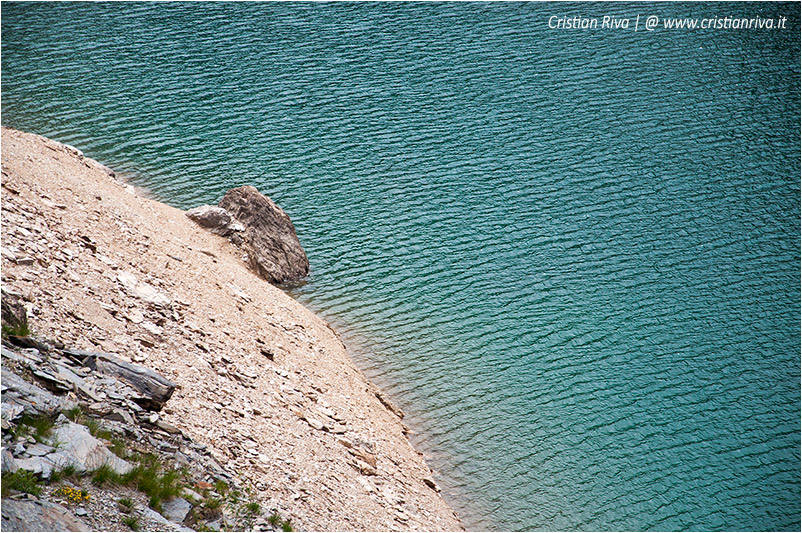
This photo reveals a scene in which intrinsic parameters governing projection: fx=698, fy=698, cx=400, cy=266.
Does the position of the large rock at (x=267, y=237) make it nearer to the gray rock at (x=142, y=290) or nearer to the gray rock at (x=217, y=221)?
the gray rock at (x=217, y=221)

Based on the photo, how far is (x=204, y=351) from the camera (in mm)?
22422

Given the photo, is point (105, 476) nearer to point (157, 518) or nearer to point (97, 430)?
point (157, 518)

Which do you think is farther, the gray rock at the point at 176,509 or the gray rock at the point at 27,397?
the gray rock at the point at 176,509

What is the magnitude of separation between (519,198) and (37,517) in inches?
1278

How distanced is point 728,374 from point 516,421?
9.45 m

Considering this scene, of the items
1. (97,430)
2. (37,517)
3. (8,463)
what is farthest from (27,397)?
(37,517)

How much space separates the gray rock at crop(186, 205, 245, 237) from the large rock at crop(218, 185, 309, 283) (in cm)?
54

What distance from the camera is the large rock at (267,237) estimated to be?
33.4 metres

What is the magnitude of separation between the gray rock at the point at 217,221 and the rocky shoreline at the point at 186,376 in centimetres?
254

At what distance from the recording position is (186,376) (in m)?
20.6

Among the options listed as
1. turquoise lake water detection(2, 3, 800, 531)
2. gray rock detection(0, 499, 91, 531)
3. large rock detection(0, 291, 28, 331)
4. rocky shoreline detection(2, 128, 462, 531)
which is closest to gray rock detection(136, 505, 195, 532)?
rocky shoreline detection(2, 128, 462, 531)

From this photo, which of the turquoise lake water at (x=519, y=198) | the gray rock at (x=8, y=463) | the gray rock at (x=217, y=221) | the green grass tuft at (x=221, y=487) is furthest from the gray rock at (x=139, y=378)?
the gray rock at (x=217, y=221)

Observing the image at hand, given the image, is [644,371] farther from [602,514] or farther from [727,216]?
[727,216]

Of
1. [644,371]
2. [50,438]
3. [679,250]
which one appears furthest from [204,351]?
[679,250]
